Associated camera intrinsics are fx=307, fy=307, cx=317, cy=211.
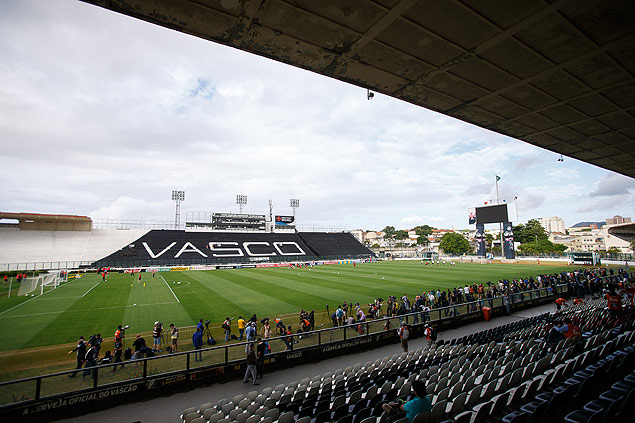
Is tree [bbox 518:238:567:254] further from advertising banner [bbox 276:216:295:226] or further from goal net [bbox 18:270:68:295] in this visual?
goal net [bbox 18:270:68:295]

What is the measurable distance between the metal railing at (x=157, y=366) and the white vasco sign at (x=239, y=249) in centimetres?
5002

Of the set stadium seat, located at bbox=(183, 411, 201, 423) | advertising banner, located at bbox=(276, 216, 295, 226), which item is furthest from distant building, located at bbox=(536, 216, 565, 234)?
stadium seat, located at bbox=(183, 411, 201, 423)

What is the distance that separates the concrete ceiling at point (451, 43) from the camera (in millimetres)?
4129

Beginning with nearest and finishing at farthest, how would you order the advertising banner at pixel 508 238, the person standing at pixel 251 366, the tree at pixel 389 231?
the person standing at pixel 251 366 < the advertising banner at pixel 508 238 < the tree at pixel 389 231

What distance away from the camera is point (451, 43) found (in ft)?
16.2

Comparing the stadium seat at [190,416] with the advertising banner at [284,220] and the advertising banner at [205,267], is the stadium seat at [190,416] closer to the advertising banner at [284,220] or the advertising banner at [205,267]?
the advertising banner at [205,267]

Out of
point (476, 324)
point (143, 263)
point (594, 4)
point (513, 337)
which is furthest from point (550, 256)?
point (143, 263)

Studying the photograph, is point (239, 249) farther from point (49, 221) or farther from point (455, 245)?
point (455, 245)

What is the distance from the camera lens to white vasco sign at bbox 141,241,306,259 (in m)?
58.2

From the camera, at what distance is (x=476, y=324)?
53.2ft

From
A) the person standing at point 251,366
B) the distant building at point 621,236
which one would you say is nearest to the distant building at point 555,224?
the distant building at point 621,236

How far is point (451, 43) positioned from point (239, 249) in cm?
6269

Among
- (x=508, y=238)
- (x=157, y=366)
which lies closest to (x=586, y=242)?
(x=508, y=238)

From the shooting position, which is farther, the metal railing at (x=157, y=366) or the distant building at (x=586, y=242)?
the distant building at (x=586, y=242)
